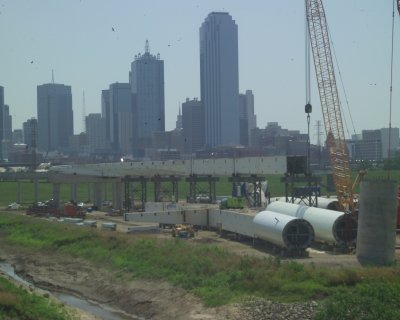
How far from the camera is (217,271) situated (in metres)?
39.4

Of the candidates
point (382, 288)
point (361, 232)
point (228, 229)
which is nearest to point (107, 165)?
point (228, 229)

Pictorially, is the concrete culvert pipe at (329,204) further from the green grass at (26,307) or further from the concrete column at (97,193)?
the concrete column at (97,193)

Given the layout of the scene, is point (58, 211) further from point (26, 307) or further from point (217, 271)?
point (26, 307)

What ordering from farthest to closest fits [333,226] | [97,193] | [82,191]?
[82,191]
[97,193]
[333,226]

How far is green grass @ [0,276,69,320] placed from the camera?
3286 cm

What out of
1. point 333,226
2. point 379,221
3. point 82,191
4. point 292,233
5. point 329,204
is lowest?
point 82,191

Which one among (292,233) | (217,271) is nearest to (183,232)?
(292,233)

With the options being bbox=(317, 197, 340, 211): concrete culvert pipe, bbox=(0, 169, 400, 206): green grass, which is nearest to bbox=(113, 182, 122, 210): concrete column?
bbox=(0, 169, 400, 206): green grass

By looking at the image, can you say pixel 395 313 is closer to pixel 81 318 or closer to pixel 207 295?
pixel 207 295

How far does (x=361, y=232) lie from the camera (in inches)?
1750

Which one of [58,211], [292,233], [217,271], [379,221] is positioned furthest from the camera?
[58,211]

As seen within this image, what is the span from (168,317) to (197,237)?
94.6 feet

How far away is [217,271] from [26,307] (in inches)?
410

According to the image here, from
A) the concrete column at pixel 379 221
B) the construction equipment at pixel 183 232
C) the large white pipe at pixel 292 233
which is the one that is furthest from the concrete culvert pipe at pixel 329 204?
the concrete column at pixel 379 221
